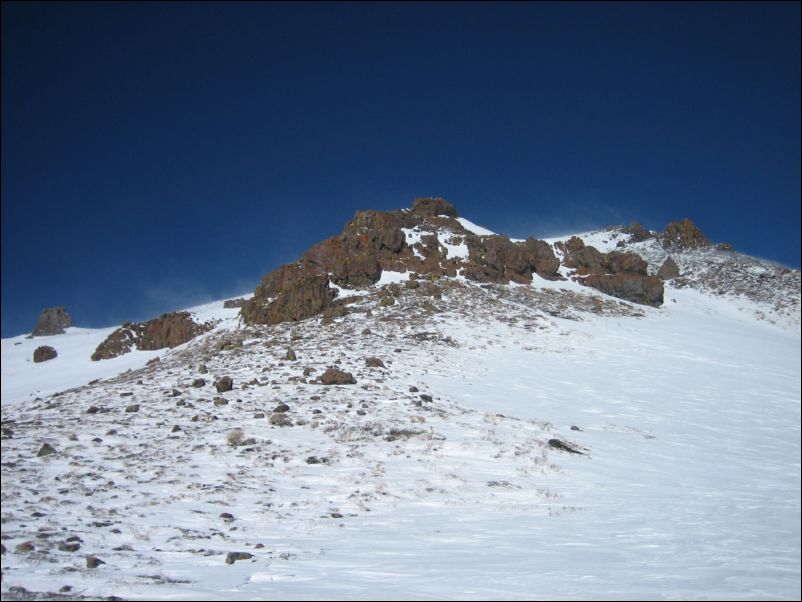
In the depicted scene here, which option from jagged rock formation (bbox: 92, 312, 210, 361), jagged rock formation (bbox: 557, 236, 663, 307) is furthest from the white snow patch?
jagged rock formation (bbox: 92, 312, 210, 361)

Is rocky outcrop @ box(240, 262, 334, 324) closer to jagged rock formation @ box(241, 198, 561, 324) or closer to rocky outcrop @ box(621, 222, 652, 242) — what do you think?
jagged rock formation @ box(241, 198, 561, 324)

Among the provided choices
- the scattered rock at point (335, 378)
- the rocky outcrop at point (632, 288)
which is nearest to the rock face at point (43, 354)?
the scattered rock at point (335, 378)

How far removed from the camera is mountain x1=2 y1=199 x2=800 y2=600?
6723 mm

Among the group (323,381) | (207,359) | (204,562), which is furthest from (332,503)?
(207,359)

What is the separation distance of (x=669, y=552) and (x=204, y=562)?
6.50 m

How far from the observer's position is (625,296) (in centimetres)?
4269

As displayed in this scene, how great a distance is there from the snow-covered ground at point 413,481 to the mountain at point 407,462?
6 centimetres

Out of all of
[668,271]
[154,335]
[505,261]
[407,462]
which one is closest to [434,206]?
[505,261]

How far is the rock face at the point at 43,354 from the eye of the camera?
36125 millimetres

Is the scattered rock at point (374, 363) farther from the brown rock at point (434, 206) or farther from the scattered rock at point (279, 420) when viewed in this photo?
the brown rock at point (434, 206)

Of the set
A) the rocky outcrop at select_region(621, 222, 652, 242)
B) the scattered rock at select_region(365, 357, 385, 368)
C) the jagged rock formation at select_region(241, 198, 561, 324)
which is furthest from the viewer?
the rocky outcrop at select_region(621, 222, 652, 242)

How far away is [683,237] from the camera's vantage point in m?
73.2

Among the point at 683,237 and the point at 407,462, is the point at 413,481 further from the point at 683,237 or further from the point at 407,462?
the point at 683,237

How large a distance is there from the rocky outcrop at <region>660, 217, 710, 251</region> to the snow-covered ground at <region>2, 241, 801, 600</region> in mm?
51522
